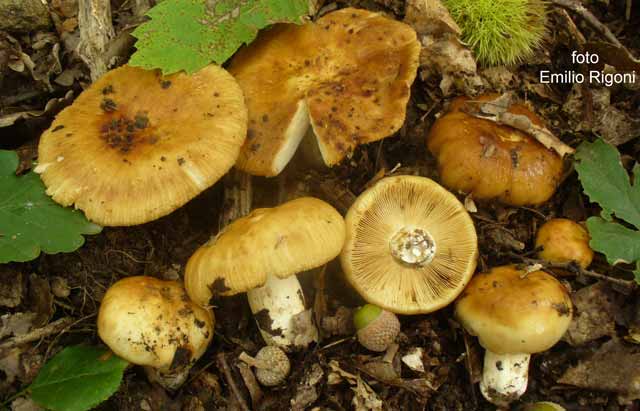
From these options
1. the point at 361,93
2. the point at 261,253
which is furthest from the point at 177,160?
the point at 361,93

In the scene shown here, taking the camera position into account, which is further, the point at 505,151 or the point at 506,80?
the point at 506,80

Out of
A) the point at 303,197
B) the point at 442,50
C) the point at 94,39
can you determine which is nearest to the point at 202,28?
the point at 94,39

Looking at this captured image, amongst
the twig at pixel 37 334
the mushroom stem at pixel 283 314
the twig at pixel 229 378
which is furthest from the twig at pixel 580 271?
the twig at pixel 37 334

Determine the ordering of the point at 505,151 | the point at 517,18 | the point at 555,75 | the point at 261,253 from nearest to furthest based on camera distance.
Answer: the point at 261,253, the point at 505,151, the point at 517,18, the point at 555,75

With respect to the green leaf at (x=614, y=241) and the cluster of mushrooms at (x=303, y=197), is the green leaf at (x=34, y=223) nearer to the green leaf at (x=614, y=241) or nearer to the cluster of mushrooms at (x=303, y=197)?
the cluster of mushrooms at (x=303, y=197)

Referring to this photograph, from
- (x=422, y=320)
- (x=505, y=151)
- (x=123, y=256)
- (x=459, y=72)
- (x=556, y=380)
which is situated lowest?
(x=556, y=380)

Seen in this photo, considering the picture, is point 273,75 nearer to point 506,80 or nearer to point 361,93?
point 361,93
